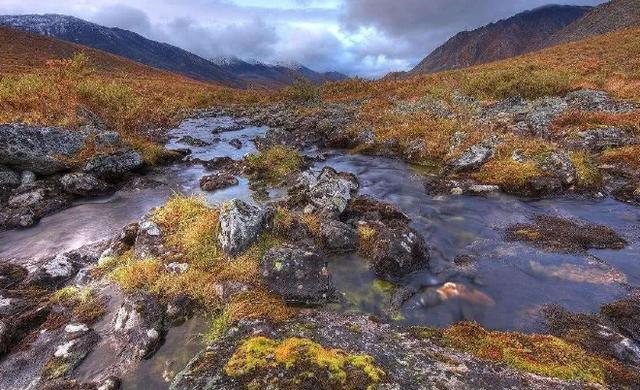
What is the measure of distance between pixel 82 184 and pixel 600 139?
28.1 meters

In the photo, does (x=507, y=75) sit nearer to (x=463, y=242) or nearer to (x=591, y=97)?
(x=591, y=97)

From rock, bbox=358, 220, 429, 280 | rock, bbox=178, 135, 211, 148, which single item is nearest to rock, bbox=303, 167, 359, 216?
rock, bbox=358, 220, 429, 280

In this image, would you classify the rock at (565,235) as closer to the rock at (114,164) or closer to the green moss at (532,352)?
the green moss at (532,352)

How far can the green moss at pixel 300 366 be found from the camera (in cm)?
694

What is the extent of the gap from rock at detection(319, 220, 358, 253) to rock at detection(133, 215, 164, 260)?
512cm

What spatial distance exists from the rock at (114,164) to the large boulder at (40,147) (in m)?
1.12

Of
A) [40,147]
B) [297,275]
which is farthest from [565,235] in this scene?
[40,147]

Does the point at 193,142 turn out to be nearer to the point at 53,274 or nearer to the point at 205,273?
the point at 53,274

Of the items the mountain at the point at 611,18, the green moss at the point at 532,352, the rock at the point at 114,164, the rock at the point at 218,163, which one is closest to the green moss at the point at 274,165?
the rock at the point at 218,163

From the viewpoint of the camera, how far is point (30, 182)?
19703 mm

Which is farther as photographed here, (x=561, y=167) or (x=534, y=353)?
(x=561, y=167)

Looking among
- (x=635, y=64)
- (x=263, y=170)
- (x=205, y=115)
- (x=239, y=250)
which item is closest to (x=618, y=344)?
(x=239, y=250)

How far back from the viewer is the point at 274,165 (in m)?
23.7

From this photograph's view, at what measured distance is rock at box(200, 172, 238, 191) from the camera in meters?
21.2
